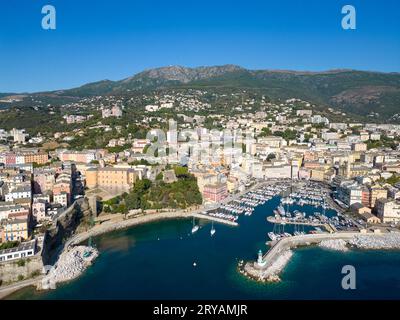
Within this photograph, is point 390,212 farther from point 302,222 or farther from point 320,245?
point 320,245

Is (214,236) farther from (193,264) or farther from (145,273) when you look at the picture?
(145,273)

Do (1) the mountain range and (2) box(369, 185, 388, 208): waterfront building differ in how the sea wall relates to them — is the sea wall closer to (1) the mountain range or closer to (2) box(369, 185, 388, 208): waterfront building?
(2) box(369, 185, 388, 208): waterfront building

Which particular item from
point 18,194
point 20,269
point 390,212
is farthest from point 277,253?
point 18,194

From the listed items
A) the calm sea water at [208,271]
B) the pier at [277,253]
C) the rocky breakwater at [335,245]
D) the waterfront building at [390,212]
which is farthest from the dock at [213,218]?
the waterfront building at [390,212]

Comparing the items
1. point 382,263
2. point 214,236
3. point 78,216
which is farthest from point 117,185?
point 382,263

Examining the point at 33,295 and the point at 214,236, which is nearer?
the point at 33,295
